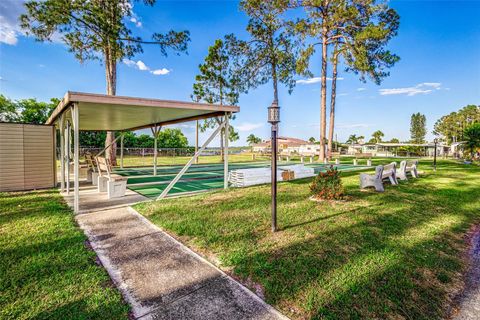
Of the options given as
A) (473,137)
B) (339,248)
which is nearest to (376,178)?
(339,248)

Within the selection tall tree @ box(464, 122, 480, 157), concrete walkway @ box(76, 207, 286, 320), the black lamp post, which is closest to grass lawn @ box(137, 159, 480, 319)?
concrete walkway @ box(76, 207, 286, 320)

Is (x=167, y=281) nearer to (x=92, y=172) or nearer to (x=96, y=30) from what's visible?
(x=92, y=172)

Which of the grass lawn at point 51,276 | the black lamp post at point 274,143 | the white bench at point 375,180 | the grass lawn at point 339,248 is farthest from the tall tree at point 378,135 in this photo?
the grass lawn at point 51,276

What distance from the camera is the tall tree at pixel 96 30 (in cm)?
1159

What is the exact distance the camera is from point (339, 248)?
326 centimetres

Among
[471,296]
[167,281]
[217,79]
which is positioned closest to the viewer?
[471,296]

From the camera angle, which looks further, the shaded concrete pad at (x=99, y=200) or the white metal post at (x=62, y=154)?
the white metal post at (x=62, y=154)

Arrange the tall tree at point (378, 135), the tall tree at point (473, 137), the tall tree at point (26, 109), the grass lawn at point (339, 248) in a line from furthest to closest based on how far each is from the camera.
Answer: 1. the tall tree at point (378, 135)
2. the tall tree at point (26, 109)
3. the tall tree at point (473, 137)
4. the grass lawn at point (339, 248)

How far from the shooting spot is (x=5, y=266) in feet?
9.18

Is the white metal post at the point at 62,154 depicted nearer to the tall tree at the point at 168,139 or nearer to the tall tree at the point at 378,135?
the tall tree at the point at 168,139

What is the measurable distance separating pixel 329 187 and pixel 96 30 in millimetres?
14583

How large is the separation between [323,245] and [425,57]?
25.4 m

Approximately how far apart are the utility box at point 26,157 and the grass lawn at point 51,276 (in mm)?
3878

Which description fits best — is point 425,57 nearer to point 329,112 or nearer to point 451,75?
point 451,75
